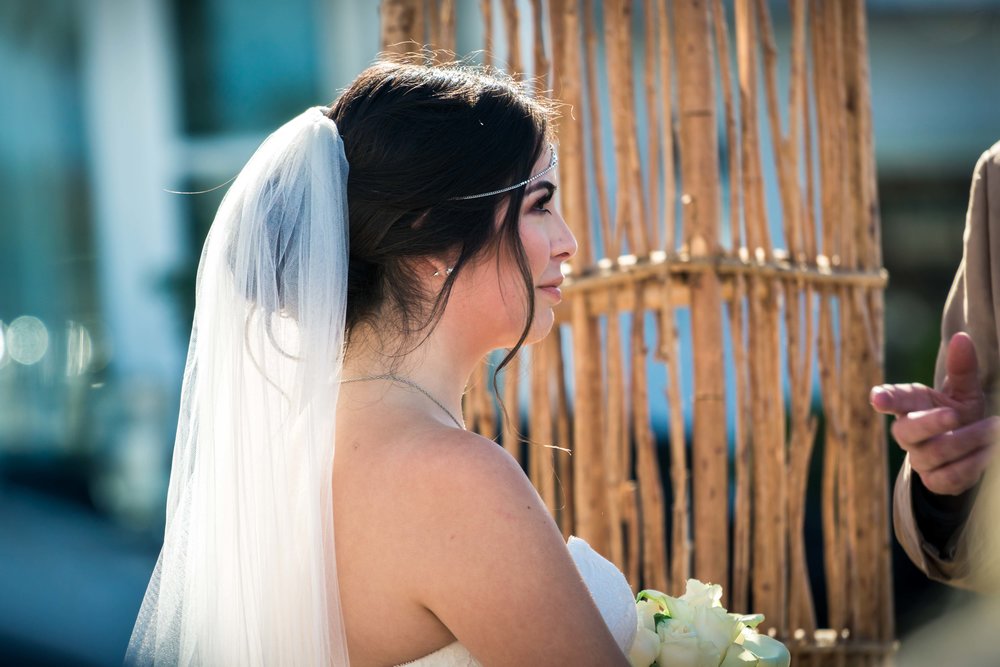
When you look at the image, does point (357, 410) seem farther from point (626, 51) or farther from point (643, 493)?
point (626, 51)

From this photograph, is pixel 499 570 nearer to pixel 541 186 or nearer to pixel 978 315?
pixel 541 186

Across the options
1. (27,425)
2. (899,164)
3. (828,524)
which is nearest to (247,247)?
(828,524)

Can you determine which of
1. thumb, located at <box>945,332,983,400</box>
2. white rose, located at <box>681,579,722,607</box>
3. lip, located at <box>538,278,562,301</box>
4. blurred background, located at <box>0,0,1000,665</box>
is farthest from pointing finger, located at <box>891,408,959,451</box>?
blurred background, located at <box>0,0,1000,665</box>

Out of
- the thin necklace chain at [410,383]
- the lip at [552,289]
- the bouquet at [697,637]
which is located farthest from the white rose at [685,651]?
the lip at [552,289]

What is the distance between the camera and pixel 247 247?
2156mm

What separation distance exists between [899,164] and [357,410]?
5.83m

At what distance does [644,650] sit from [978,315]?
3.60 feet

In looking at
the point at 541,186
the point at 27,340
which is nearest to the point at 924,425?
the point at 541,186

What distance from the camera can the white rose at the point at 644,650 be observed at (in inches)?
82.5

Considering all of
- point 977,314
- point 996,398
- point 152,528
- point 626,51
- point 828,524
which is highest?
point 626,51

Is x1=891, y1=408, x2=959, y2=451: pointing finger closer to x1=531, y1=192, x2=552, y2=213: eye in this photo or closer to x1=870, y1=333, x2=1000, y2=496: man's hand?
x1=870, y1=333, x2=1000, y2=496: man's hand

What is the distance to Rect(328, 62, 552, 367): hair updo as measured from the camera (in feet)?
6.90

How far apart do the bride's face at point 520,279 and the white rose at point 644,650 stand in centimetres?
58

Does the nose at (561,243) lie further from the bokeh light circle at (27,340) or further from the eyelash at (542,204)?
the bokeh light circle at (27,340)
